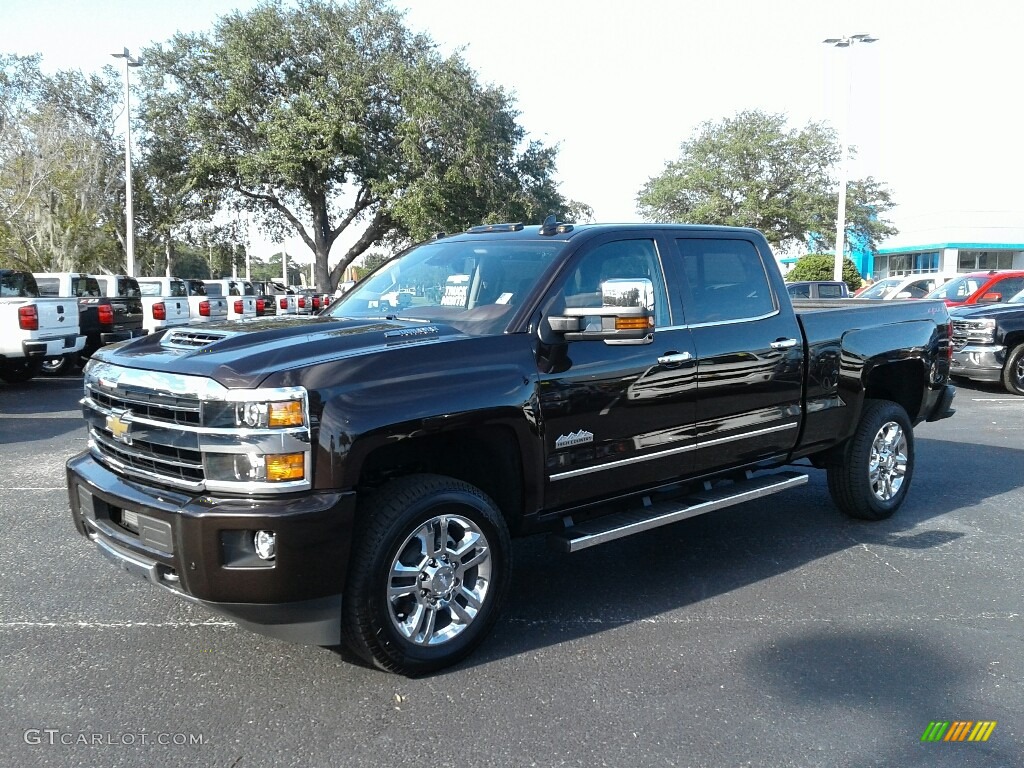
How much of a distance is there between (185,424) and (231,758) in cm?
Answer: 124

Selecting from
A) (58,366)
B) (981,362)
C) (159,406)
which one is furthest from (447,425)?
(58,366)

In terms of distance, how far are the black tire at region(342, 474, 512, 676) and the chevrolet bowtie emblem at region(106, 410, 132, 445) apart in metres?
1.05

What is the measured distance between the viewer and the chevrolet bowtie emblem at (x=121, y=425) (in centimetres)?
369

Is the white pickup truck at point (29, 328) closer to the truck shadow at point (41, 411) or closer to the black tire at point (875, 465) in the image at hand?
the truck shadow at point (41, 411)

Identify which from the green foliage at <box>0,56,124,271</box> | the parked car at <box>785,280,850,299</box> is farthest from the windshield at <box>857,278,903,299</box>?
the green foliage at <box>0,56,124,271</box>

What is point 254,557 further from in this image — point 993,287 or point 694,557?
point 993,287

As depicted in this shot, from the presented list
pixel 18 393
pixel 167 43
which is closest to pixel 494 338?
pixel 18 393

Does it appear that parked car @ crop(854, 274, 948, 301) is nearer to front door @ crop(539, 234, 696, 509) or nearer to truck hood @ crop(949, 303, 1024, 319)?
truck hood @ crop(949, 303, 1024, 319)

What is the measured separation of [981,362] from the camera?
12.7 meters

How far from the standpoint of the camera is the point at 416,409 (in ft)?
11.7

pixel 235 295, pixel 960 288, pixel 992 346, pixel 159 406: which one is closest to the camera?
pixel 159 406

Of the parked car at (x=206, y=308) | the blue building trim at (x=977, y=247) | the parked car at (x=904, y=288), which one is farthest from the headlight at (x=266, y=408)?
the blue building trim at (x=977, y=247)

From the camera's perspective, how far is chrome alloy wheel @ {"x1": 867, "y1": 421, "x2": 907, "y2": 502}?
19.7ft

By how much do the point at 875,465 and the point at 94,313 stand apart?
12.8 m
